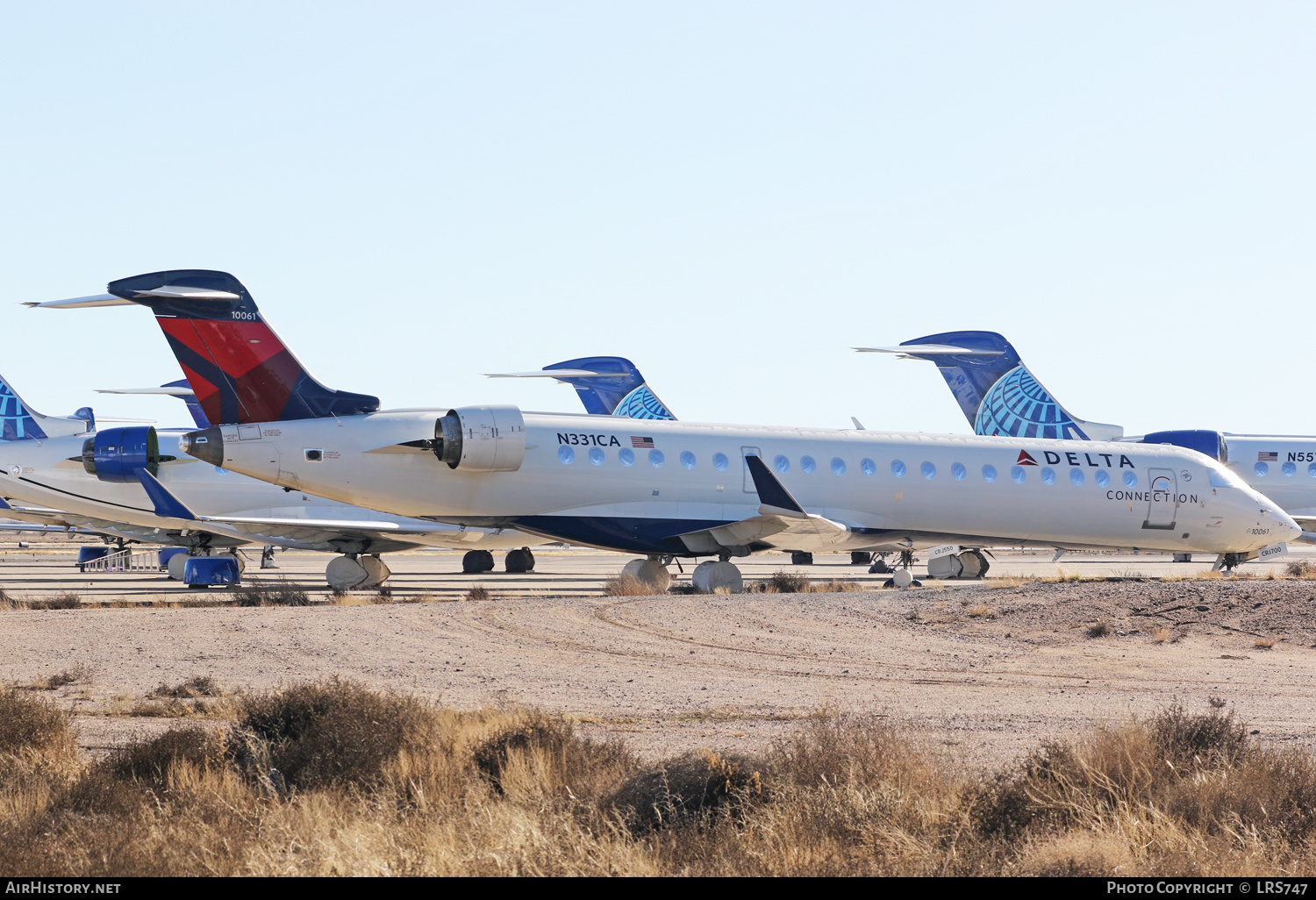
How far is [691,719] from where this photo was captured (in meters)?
10.5

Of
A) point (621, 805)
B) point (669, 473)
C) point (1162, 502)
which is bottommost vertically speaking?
point (621, 805)

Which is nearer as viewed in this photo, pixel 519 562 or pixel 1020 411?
pixel 1020 411

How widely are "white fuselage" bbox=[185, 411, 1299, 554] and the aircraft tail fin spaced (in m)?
0.45

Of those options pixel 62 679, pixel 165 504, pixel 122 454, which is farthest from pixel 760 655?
pixel 122 454

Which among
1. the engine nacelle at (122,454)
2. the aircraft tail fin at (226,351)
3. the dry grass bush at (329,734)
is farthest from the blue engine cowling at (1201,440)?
the dry grass bush at (329,734)

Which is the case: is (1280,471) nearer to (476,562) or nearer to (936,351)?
(936,351)

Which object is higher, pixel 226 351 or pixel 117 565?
pixel 226 351

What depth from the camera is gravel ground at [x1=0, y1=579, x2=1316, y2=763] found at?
426 inches

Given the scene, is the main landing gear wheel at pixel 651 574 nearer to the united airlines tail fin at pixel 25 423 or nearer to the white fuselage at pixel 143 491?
the white fuselage at pixel 143 491

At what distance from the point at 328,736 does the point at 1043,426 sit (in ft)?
101

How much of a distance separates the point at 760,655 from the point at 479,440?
866 centimetres

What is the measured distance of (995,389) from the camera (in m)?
35.7

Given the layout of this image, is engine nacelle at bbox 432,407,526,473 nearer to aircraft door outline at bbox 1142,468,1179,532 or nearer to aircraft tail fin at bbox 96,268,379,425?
aircraft tail fin at bbox 96,268,379,425
